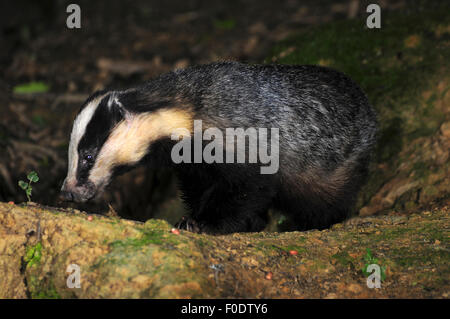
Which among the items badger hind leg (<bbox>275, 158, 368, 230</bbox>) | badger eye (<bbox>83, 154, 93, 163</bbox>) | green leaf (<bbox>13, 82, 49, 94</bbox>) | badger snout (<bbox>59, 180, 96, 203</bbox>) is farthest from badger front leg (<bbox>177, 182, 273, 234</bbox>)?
green leaf (<bbox>13, 82, 49, 94</bbox>)

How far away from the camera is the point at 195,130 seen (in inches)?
178

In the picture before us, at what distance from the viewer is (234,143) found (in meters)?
4.56

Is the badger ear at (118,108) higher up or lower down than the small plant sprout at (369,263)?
higher up

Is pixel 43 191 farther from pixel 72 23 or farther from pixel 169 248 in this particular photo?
pixel 72 23

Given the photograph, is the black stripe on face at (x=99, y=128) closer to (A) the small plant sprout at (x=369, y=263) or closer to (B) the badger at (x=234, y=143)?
(B) the badger at (x=234, y=143)

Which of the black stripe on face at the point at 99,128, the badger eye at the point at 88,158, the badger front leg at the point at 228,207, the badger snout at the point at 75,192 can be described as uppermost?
the black stripe on face at the point at 99,128

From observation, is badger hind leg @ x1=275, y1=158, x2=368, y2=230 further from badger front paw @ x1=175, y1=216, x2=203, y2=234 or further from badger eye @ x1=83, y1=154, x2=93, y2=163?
badger eye @ x1=83, y1=154, x2=93, y2=163

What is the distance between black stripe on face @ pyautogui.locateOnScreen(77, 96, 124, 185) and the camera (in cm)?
431

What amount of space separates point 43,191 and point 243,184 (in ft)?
12.0

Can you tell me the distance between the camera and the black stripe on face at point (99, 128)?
14.1 feet

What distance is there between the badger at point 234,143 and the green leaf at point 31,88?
5.60 metres

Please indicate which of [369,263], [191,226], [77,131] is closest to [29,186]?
[77,131]

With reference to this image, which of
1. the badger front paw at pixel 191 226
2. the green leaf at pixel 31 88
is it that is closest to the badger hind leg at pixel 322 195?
the badger front paw at pixel 191 226
